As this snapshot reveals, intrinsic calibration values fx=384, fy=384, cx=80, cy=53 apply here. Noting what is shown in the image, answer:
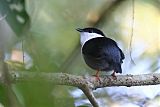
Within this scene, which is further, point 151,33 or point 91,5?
point 151,33

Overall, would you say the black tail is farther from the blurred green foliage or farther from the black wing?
the blurred green foliage

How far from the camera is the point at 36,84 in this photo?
545mm

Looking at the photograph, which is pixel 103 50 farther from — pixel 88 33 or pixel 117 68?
pixel 88 33

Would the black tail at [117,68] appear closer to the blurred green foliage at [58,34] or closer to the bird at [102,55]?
the bird at [102,55]

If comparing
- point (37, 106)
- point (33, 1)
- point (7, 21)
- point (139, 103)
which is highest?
point (33, 1)

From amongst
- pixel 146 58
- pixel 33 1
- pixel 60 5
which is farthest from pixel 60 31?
pixel 146 58

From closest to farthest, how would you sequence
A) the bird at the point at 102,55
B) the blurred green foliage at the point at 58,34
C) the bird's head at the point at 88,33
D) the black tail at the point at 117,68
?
1. the blurred green foliage at the point at 58,34
2. the black tail at the point at 117,68
3. the bird at the point at 102,55
4. the bird's head at the point at 88,33

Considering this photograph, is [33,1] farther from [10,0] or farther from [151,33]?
[151,33]

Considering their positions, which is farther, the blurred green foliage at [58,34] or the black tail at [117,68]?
the black tail at [117,68]

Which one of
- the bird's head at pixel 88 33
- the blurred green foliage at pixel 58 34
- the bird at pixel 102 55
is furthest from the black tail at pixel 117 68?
the bird's head at pixel 88 33

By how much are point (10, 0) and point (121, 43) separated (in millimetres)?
1886

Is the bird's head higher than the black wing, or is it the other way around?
the bird's head

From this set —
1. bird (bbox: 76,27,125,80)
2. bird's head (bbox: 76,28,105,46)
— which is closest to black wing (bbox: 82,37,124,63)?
bird (bbox: 76,27,125,80)

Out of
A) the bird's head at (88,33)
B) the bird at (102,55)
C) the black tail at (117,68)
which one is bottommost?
the black tail at (117,68)
